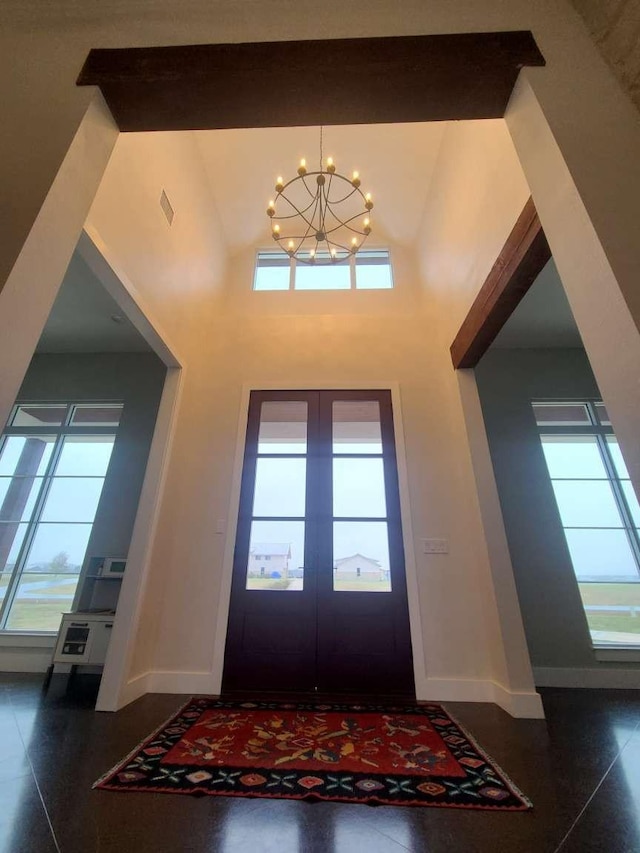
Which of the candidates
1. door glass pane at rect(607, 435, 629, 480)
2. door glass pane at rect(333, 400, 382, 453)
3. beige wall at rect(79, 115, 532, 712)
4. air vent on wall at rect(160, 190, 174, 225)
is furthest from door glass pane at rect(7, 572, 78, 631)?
door glass pane at rect(607, 435, 629, 480)

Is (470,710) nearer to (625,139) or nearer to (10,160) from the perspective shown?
(625,139)

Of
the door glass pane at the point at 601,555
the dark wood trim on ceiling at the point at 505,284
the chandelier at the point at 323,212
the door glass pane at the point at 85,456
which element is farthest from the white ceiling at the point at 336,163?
the door glass pane at the point at 601,555

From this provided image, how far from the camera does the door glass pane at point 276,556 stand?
3086mm

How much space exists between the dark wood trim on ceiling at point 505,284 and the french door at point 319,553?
3.43 feet

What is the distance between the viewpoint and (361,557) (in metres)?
3.15

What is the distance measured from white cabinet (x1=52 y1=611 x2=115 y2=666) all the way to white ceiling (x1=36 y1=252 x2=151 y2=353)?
9.57 feet

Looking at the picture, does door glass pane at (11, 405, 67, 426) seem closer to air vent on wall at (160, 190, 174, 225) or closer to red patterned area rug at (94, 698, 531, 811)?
air vent on wall at (160, 190, 174, 225)

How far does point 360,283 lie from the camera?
4715mm

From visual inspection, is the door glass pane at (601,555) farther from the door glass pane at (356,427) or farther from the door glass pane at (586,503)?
the door glass pane at (356,427)

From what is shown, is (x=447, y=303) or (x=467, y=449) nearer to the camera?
(x=467, y=449)

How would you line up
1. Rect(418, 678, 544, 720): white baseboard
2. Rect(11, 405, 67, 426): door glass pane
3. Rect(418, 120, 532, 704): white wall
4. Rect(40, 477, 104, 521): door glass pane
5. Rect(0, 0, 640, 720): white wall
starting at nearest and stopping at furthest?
Rect(0, 0, 640, 720): white wall
Rect(418, 120, 532, 704): white wall
Rect(418, 678, 544, 720): white baseboard
Rect(40, 477, 104, 521): door glass pane
Rect(11, 405, 67, 426): door glass pane

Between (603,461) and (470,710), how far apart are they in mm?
3075

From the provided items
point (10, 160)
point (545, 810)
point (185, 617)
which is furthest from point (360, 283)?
point (545, 810)

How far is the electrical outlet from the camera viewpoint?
10.1 ft
